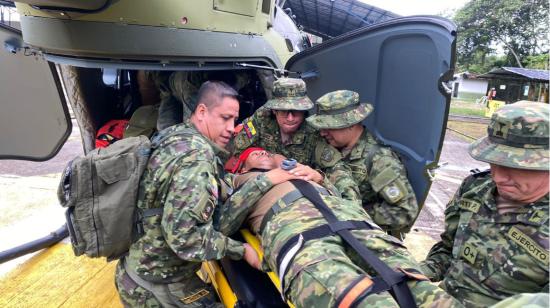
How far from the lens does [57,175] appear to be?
20.6 ft

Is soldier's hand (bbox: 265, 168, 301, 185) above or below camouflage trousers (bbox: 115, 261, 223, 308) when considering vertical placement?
above

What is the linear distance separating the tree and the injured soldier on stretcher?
24.4m

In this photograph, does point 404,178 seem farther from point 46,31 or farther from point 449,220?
point 46,31

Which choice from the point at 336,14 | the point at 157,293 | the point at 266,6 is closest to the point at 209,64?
the point at 266,6

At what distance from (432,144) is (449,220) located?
2.21ft

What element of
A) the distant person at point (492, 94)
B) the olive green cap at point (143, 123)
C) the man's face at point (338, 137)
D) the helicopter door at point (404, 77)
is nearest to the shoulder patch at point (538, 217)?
the helicopter door at point (404, 77)

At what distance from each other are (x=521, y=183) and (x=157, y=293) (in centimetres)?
173

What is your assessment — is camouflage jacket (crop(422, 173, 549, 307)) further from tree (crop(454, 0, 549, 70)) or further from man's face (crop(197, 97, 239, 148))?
tree (crop(454, 0, 549, 70))

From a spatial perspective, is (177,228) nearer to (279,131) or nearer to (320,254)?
(320,254)

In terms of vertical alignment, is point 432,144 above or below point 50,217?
above

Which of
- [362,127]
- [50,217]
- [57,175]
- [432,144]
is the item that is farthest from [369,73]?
[57,175]

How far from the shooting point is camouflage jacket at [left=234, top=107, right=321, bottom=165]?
3199 mm

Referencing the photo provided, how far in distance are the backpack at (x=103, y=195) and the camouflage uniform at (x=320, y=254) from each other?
514mm

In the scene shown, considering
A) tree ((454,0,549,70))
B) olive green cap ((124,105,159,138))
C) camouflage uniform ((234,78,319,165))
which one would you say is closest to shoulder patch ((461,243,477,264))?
camouflage uniform ((234,78,319,165))
